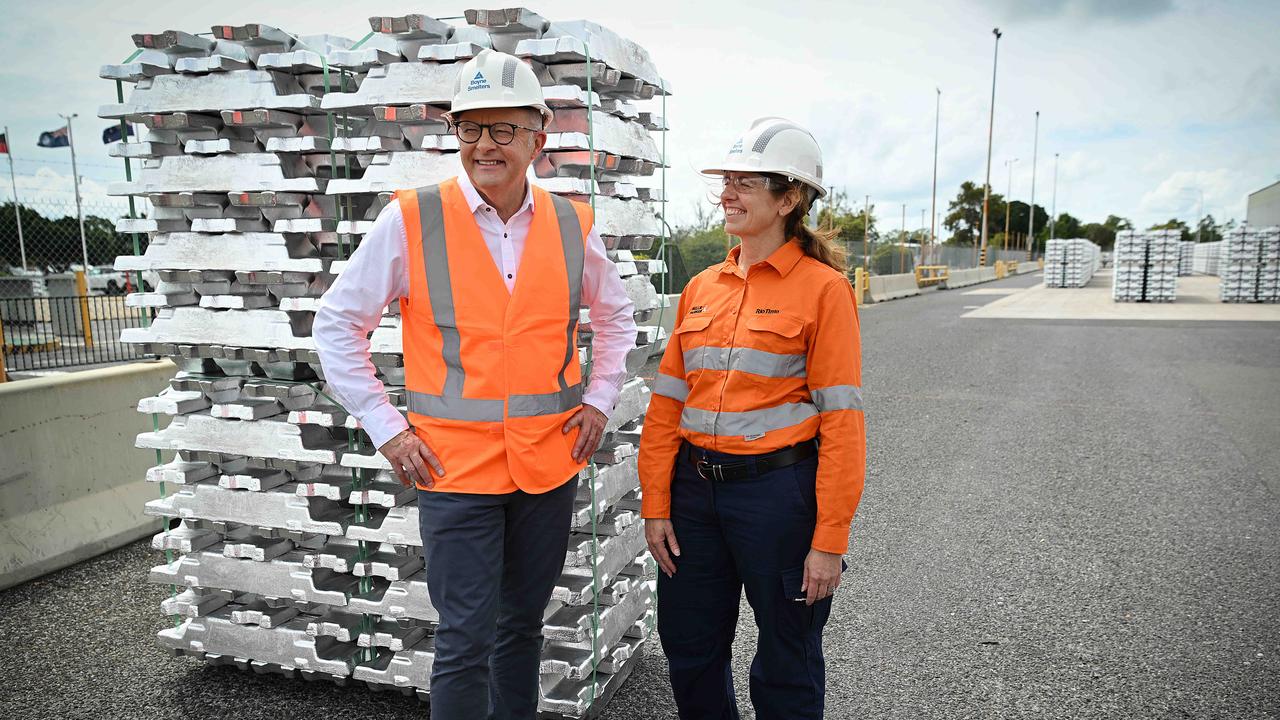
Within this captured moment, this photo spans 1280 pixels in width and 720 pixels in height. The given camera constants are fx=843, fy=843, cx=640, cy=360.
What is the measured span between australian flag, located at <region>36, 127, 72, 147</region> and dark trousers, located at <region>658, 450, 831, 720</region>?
1123 inches

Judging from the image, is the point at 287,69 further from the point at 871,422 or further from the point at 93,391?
the point at 871,422

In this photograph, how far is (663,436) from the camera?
2.79 meters

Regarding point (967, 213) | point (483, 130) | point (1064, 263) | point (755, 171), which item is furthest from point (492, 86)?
point (967, 213)

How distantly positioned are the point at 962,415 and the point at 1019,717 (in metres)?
6.12

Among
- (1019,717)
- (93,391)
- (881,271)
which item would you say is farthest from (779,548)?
(881,271)

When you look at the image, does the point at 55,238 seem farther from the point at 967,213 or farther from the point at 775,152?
the point at 967,213

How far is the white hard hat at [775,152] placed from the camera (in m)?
2.53

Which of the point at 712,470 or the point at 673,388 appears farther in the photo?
the point at 673,388

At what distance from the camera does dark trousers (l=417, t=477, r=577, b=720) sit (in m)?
2.48

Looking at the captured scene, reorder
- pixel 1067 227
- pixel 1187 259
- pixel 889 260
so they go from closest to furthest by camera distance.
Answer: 1. pixel 889 260
2. pixel 1187 259
3. pixel 1067 227

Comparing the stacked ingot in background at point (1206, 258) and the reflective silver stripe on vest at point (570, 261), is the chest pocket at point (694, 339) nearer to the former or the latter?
the reflective silver stripe on vest at point (570, 261)

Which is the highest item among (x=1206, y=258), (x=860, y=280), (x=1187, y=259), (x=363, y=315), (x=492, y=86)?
(x=492, y=86)

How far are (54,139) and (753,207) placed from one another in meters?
29.5

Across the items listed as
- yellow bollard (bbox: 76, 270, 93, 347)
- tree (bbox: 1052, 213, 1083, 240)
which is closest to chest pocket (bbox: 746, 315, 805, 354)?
yellow bollard (bbox: 76, 270, 93, 347)
